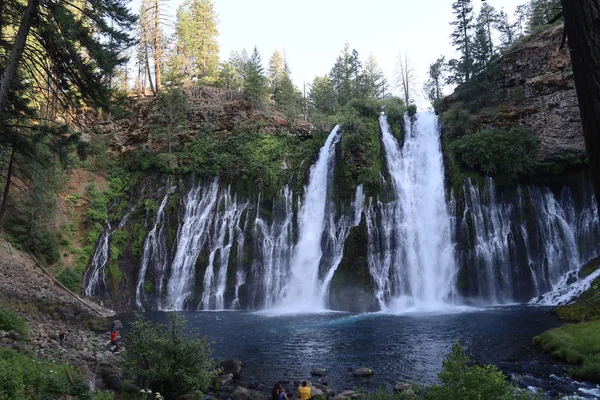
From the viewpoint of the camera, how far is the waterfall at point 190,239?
2903cm

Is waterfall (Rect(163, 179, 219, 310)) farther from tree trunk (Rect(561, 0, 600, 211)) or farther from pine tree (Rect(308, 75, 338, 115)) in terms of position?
tree trunk (Rect(561, 0, 600, 211))

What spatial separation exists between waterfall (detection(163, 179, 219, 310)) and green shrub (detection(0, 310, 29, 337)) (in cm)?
1522

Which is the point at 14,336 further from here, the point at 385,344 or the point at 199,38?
the point at 199,38

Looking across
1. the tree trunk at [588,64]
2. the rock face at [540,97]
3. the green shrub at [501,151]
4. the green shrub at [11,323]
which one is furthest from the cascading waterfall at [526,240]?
the tree trunk at [588,64]

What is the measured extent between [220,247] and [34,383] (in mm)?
22974

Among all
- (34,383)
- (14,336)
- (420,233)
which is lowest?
(34,383)

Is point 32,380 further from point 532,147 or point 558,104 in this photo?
point 558,104

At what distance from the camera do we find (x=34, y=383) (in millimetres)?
7215

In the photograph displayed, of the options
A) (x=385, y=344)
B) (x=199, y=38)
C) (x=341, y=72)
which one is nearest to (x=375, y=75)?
(x=341, y=72)

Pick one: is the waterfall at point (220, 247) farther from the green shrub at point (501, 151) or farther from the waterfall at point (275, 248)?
the green shrub at point (501, 151)

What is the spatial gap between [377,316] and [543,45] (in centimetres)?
2460

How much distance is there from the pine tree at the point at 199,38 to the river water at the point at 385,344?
1401 inches

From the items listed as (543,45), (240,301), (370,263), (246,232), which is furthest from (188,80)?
(543,45)

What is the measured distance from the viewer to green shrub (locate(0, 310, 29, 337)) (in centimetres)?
1215
